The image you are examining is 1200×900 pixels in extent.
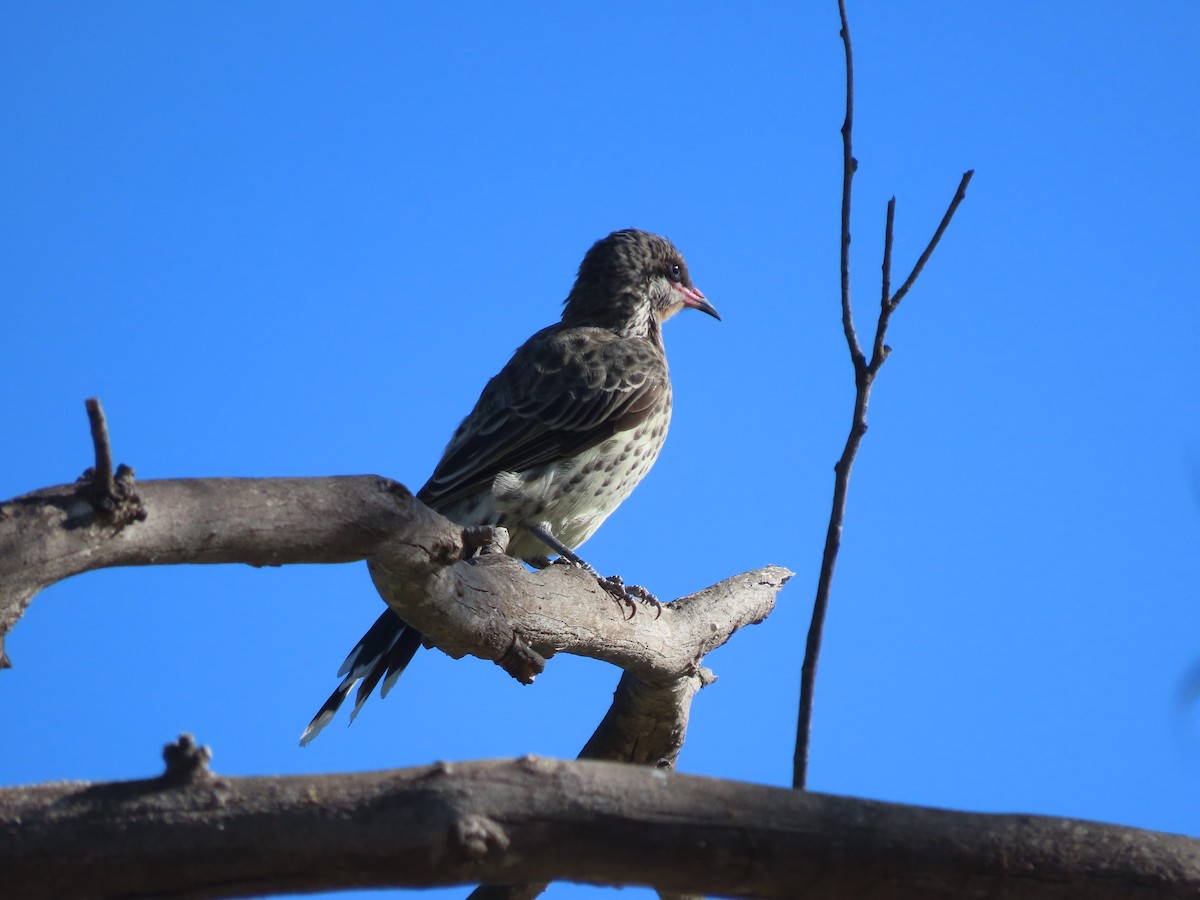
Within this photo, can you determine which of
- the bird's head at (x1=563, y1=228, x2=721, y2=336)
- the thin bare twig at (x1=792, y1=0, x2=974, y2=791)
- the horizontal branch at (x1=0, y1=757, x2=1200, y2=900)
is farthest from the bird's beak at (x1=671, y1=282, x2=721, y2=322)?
the horizontal branch at (x1=0, y1=757, x2=1200, y2=900)

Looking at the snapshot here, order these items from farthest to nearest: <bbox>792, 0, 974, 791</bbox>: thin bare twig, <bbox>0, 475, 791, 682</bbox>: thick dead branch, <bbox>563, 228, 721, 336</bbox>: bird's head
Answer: <bbox>563, 228, 721, 336</bbox>: bird's head → <bbox>792, 0, 974, 791</bbox>: thin bare twig → <bbox>0, 475, 791, 682</bbox>: thick dead branch

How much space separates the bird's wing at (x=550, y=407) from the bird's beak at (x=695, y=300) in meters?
0.88

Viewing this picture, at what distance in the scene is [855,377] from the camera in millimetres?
3162

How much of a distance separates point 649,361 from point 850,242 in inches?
139

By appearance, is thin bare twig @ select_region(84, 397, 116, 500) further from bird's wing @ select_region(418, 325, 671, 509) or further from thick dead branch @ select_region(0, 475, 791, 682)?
bird's wing @ select_region(418, 325, 671, 509)

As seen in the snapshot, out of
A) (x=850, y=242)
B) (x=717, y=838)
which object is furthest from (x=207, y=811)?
(x=850, y=242)

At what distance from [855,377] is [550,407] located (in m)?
3.17

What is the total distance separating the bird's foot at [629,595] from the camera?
15.5 feet

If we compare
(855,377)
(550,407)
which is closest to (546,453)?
(550,407)

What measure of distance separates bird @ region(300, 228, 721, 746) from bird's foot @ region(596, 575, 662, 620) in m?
0.02

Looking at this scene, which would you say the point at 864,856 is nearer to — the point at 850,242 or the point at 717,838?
the point at 717,838

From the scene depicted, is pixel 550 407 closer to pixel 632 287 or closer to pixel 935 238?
pixel 632 287

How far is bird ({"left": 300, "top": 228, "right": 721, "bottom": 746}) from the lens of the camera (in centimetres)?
537

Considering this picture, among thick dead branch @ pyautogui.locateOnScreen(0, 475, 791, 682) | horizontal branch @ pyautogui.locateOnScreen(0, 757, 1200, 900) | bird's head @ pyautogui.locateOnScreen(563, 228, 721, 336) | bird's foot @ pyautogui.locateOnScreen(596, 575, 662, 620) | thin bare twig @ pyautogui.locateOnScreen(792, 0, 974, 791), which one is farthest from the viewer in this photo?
bird's head @ pyautogui.locateOnScreen(563, 228, 721, 336)
